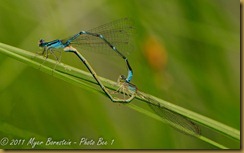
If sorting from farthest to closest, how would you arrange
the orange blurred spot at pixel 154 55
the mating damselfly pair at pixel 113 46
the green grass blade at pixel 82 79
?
the orange blurred spot at pixel 154 55, the mating damselfly pair at pixel 113 46, the green grass blade at pixel 82 79

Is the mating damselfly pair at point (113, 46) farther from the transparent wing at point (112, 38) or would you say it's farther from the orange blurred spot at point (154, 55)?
the orange blurred spot at point (154, 55)

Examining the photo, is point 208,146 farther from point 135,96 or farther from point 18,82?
point 18,82

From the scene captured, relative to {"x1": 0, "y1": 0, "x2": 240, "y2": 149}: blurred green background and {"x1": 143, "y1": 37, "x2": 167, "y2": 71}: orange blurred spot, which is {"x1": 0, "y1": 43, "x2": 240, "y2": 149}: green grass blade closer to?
{"x1": 143, "y1": 37, "x2": 167, "y2": 71}: orange blurred spot

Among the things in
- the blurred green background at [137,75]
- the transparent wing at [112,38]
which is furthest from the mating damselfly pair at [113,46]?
the blurred green background at [137,75]

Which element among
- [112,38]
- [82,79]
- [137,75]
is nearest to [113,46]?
[112,38]

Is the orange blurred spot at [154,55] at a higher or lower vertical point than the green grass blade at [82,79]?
higher

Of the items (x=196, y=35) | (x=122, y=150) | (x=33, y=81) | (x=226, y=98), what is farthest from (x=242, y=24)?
(x=33, y=81)

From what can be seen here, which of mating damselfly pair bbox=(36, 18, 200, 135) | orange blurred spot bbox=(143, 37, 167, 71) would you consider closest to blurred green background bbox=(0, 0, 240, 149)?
orange blurred spot bbox=(143, 37, 167, 71)
